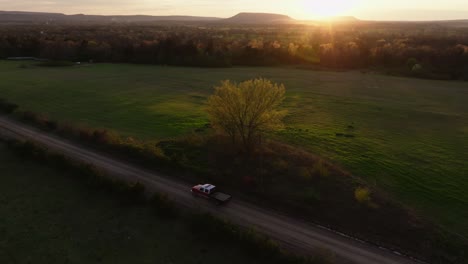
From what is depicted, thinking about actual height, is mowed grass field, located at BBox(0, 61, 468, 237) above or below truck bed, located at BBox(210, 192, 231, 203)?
above

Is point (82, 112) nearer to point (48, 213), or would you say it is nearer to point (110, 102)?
point (110, 102)

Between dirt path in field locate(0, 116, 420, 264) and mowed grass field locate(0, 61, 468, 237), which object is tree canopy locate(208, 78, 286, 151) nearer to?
mowed grass field locate(0, 61, 468, 237)

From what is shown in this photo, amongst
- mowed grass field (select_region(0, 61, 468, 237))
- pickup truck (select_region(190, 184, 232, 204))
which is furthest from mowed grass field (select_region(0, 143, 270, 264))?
mowed grass field (select_region(0, 61, 468, 237))

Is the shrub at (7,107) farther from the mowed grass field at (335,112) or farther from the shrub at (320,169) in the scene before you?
the shrub at (320,169)

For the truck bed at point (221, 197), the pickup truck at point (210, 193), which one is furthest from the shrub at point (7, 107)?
the truck bed at point (221, 197)

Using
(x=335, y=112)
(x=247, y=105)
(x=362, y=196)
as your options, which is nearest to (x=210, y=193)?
(x=247, y=105)

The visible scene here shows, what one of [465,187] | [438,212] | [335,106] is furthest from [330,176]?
[335,106]
